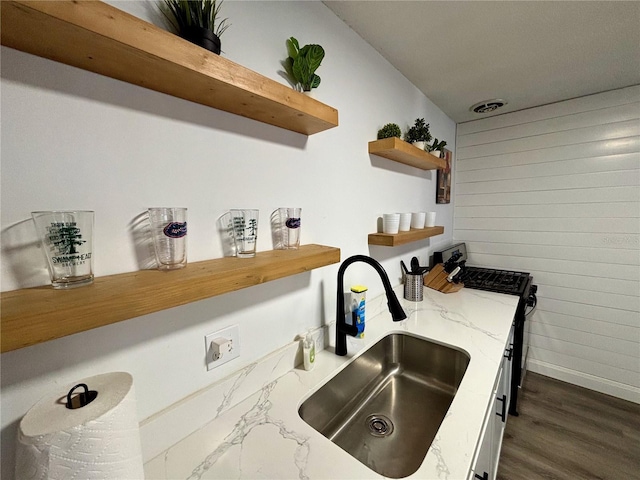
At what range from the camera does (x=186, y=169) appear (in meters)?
0.71

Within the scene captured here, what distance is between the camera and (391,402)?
115cm

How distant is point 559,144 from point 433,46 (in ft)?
5.45

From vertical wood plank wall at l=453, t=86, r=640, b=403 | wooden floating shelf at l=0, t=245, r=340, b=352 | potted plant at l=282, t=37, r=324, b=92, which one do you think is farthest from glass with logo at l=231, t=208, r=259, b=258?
vertical wood plank wall at l=453, t=86, r=640, b=403

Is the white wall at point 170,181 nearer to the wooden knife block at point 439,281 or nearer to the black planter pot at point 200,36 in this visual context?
the black planter pot at point 200,36

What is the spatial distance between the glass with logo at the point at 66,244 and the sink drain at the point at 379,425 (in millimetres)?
1068

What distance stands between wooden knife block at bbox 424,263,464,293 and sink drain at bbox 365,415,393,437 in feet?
3.72

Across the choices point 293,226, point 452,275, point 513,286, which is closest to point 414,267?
point 452,275

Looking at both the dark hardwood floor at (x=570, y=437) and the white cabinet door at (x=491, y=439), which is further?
the dark hardwood floor at (x=570, y=437)

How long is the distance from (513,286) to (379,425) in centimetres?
163

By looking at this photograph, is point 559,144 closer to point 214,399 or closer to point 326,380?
point 326,380

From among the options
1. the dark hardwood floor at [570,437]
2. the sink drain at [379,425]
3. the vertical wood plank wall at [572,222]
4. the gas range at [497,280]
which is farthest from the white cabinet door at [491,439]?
the vertical wood plank wall at [572,222]

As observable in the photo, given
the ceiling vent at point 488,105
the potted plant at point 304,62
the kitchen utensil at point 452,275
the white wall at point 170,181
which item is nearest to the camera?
the white wall at point 170,181

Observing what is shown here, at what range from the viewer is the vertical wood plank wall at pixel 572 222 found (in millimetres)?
1995

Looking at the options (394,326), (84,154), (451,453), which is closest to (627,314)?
(394,326)
